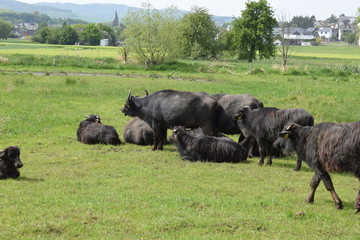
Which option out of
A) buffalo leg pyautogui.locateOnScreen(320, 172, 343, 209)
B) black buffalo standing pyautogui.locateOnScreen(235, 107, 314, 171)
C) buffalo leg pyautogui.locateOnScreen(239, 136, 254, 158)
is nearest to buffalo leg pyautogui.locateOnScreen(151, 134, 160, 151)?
buffalo leg pyautogui.locateOnScreen(239, 136, 254, 158)

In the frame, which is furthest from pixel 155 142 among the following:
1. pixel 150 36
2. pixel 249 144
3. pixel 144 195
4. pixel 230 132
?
pixel 150 36

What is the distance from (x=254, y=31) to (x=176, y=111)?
59.6 metres

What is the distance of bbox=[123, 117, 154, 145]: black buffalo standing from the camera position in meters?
17.5

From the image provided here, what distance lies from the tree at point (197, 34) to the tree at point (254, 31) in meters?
3.90

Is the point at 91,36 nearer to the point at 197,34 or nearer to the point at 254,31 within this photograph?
the point at 197,34

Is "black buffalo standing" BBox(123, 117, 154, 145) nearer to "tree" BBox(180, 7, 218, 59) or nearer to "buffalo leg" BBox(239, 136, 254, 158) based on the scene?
"buffalo leg" BBox(239, 136, 254, 158)

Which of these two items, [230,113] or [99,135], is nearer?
[230,113]

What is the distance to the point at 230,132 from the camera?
16.8m

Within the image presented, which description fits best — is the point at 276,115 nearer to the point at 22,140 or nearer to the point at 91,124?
the point at 91,124

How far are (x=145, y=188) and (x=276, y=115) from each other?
16.9ft

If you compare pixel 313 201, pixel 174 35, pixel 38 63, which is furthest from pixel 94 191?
pixel 174 35

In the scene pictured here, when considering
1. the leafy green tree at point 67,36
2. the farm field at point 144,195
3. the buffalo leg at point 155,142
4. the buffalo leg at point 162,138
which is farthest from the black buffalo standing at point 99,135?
the leafy green tree at point 67,36

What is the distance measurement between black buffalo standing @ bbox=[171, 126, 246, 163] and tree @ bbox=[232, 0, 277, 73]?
59.9 m

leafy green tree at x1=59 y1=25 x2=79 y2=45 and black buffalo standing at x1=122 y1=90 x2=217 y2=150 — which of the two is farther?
leafy green tree at x1=59 y1=25 x2=79 y2=45
